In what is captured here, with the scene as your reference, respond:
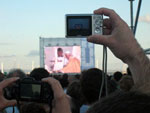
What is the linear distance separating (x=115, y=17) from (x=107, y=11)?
53mm

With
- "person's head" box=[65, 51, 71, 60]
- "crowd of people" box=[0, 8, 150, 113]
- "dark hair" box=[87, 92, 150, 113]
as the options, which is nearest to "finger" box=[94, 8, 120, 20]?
"crowd of people" box=[0, 8, 150, 113]

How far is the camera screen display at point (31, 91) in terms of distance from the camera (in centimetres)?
156

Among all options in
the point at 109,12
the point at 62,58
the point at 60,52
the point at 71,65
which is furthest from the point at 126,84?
the point at 71,65

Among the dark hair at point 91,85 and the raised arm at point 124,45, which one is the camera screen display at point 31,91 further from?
the dark hair at point 91,85

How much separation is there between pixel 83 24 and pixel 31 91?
1.46 feet

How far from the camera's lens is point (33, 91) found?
5.16 feet

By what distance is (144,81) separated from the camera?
1080 mm

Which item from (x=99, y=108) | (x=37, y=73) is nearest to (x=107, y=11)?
(x=99, y=108)

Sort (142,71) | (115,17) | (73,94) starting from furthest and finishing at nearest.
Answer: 1. (73,94)
2. (115,17)
3. (142,71)

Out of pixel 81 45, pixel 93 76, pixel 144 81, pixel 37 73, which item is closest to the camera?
pixel 144 81

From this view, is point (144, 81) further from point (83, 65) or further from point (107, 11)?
point (83, 65)

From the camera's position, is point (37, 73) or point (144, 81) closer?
point (144, 81)

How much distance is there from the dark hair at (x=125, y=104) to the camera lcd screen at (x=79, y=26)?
763mm

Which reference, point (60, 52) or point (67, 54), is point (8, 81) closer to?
point (67, 54)
